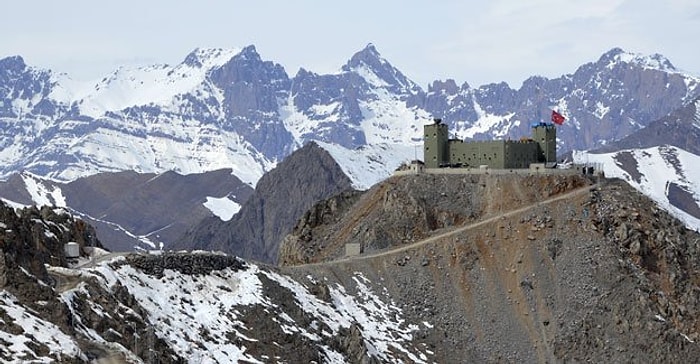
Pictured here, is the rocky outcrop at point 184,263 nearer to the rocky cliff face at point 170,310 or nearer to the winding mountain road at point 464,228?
the rocky cliff face at point 170,310

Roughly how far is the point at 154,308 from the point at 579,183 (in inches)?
2687

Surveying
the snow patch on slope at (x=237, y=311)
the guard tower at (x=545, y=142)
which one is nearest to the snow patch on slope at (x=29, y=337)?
the snow patch on slope at (x=237, y=311)

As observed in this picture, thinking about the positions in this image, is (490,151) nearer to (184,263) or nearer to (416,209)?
(416,209)

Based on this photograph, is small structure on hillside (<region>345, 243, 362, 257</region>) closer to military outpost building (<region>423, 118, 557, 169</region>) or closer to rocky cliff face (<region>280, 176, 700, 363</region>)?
rocky cliff face (<region>280, 176, 700, 363</region>)

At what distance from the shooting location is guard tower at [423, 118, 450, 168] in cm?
16750

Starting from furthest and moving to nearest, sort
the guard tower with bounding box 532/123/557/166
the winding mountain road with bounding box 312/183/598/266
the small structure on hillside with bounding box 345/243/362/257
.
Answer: the guard tower with bounding box 532/123/557/166
the small structure on hillside with bounding box 345/243/362/257
the winding mountain road with bounding box 312/183/598/266

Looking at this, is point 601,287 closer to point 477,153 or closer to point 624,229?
point 624,229

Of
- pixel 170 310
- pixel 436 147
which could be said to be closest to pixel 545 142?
pixel 436 147

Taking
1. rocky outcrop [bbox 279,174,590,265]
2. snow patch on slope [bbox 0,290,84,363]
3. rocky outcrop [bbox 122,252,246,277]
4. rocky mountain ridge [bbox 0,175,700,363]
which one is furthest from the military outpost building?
snow patch on slope [bbox 0,290,84,363]

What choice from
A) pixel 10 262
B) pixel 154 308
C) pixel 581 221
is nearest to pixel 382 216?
pixel 581 221

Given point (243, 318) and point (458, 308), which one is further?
point (458, 308)

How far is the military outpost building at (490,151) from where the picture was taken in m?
163

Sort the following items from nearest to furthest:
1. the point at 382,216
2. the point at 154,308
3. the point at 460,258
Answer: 1. the point at 154,308
2. the point at 460,258
3. the point at 382,216

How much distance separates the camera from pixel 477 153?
542ft
